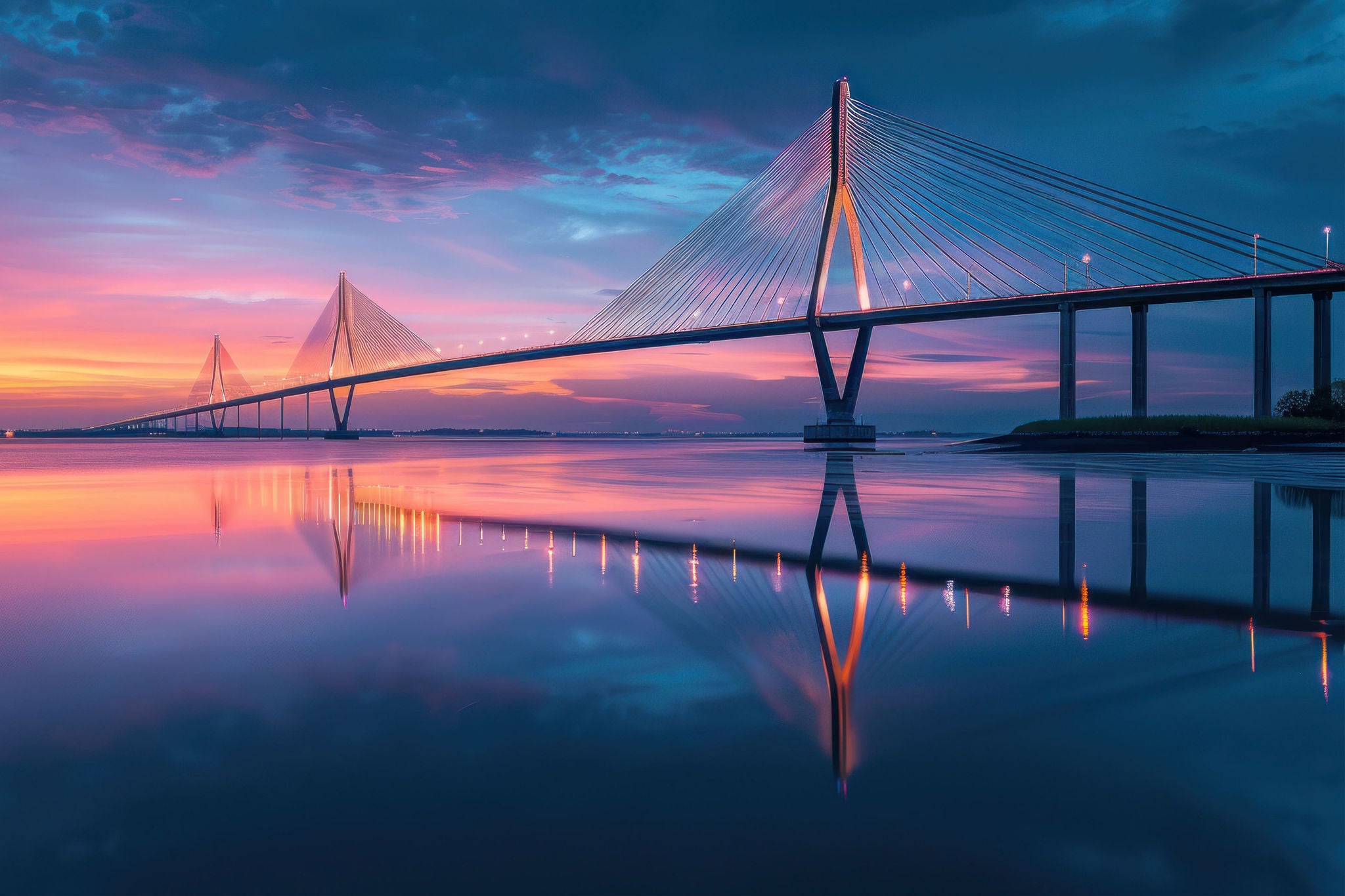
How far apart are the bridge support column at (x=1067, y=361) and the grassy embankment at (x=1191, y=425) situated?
1595mm

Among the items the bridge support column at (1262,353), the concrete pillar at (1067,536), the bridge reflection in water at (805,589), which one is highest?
the bridge support column at (1262,353)

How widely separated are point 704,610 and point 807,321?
142ft

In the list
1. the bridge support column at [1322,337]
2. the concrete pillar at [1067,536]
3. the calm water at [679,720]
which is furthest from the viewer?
the bridge support column at [1322,337]

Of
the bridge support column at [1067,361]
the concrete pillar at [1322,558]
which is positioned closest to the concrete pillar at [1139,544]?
the concrete pillar at [1322,558]

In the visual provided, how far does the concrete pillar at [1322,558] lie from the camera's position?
512 centimetres

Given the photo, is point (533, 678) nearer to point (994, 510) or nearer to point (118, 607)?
point (118, 607)

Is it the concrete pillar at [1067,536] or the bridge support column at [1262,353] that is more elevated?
the bridge support column at [1262,353]

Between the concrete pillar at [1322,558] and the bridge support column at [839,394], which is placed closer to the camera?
the concrete pillar at [1322,558]

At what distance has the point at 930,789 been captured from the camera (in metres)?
2.48

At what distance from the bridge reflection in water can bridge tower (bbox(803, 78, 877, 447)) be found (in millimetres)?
36675

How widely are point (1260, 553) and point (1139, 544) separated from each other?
3.32 ft

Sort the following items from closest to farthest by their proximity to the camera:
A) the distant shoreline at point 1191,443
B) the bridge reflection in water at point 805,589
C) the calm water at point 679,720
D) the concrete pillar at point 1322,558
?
the calm water at point 679,720 < the bridge reflection in water at point 805,589 < the concrete pillar at point 1322,558 < the distant shoreline at point 1191,443

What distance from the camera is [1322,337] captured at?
43.2 meters

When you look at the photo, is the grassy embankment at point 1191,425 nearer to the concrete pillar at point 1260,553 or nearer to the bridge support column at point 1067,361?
the bridge support column at point 1067,361
